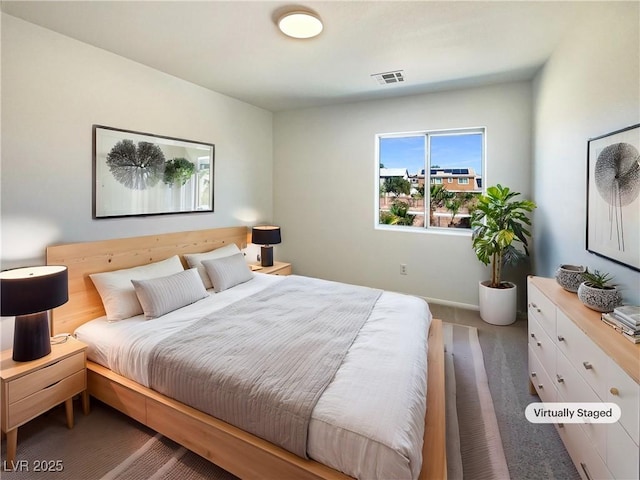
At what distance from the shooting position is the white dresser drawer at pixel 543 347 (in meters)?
1.80

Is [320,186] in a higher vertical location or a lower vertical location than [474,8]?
lower

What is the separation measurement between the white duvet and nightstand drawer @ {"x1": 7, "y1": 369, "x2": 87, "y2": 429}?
0.17 metres

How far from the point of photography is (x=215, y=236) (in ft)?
11.8

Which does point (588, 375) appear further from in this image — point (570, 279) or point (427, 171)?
point (427, 171)

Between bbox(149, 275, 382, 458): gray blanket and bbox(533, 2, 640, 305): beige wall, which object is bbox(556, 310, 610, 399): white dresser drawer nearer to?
bbox(533, 2, 640, 305): beige wall

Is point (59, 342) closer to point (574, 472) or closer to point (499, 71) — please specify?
point (574, 472)

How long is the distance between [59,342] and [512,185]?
4409mm

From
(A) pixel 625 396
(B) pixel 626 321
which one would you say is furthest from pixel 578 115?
(A) pixel 625 396

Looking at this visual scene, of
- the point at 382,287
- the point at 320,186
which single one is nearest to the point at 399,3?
the point at 320,186

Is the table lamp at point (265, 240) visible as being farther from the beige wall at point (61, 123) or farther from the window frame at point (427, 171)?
the window frame at point (427, 171)

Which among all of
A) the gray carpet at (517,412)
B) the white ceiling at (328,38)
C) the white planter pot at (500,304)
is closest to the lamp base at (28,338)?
the white ceiling at (328,38)

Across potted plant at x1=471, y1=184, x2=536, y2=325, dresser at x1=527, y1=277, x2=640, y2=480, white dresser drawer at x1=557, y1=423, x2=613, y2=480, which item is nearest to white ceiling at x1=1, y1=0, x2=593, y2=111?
potted plant at x1=471, y1=184, x2=536, y2=325

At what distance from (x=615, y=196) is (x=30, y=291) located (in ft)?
11.0

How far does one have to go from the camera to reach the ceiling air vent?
309 centimetres
